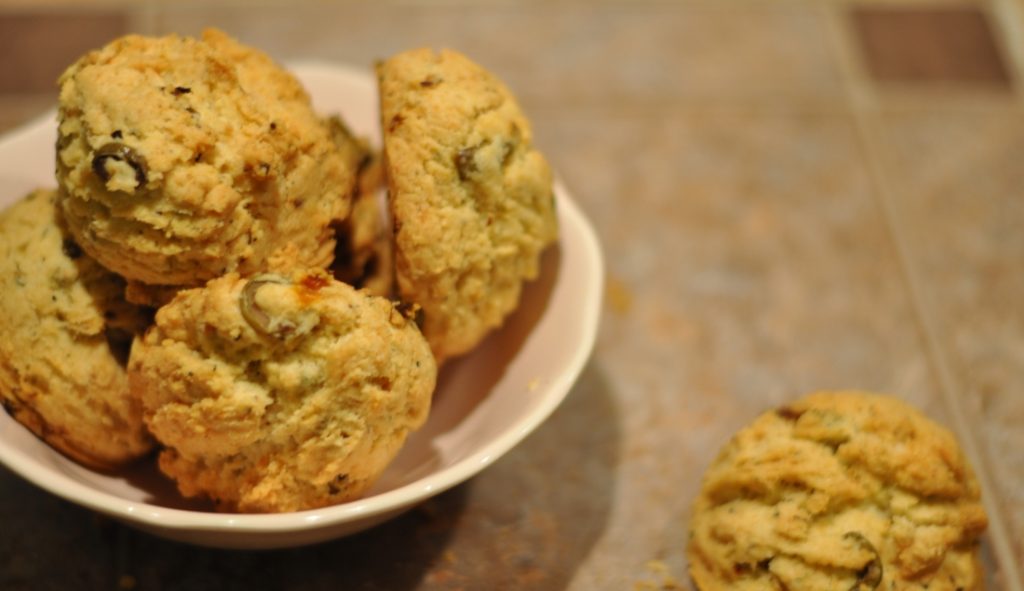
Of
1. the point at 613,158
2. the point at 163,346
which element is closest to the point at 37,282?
the point at 163,346

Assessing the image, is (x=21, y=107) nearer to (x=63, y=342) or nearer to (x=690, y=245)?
→ (x=63, y=342)

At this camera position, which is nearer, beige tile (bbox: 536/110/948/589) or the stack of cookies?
the stack of cookies

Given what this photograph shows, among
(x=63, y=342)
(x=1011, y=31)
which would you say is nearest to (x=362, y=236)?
(x=63, y=342)

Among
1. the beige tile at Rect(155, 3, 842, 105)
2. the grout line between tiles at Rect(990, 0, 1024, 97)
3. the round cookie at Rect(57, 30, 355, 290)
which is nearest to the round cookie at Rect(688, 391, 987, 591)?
the round cookie at Rect(57, 30, 355, 290)

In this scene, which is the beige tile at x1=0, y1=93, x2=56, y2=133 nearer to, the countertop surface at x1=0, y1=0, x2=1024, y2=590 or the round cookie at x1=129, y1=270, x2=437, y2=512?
the countertop surface at x1=0, y1=0, x2=1024, y2=590

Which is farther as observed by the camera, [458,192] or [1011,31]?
[1011,31]
